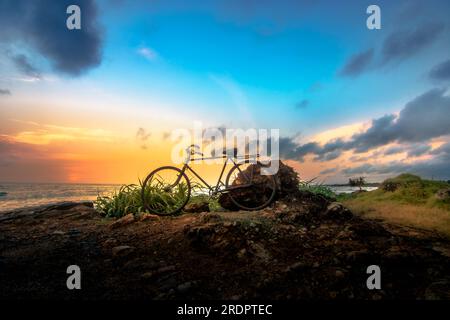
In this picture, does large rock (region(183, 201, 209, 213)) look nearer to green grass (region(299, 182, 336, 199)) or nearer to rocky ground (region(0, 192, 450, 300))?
rocky ground (region(0, 192, 450, 300))

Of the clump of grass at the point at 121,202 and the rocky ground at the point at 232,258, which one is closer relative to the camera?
the rocky ground at the point at 232,258

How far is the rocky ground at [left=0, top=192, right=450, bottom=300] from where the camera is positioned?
3.97 metres

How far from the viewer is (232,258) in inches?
188

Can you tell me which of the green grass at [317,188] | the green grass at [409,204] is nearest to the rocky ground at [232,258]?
the green grass at [409,204]

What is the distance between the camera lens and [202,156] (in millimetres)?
8297

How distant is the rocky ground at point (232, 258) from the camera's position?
3.97 m

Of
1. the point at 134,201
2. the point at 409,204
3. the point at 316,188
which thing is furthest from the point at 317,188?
the point at 134,201

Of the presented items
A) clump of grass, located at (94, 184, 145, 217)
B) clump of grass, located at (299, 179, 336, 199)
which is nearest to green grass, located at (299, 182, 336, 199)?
clump of grass, located at (299, 179, 336, 199)

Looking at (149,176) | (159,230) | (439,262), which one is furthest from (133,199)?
(439,262)

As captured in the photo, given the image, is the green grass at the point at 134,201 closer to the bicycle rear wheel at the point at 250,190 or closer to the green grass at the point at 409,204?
the bicycle rear wheel at the point at 250,190

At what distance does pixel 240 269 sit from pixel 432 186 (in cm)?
715

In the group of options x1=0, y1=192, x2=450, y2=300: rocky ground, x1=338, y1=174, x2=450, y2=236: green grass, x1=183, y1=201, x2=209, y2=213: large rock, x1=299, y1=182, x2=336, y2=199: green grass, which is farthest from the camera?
x1=299, y1=182, x2=336, y2=199: green grass

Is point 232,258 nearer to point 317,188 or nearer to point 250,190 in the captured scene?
point 250,190

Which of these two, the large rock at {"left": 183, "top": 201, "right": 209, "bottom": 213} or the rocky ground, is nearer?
the rocky ground
